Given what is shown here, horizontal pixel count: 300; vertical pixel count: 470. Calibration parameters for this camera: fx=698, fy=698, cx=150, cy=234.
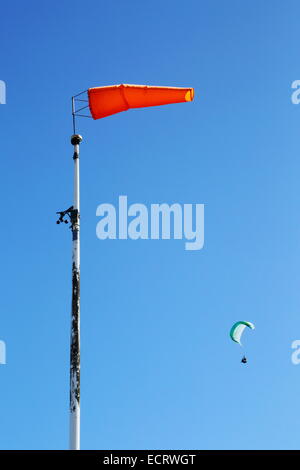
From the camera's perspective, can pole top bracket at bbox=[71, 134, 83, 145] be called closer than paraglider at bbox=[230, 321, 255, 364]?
Yes

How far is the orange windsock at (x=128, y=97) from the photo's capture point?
20875 millimetres

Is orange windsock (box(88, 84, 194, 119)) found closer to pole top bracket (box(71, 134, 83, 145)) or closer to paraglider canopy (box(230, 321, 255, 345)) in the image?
pole top bracket (box(71, 134, 83, 145))

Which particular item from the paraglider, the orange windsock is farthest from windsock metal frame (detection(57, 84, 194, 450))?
the paraglider

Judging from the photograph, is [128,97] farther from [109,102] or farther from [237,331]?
[237,331]

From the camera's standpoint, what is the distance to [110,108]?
2111 centimetres

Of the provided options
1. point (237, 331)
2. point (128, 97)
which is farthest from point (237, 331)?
point (128, 97)

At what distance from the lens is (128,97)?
68.6ft

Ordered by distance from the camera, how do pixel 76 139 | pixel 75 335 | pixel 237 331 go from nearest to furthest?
pixel 75 335 < pixel 76 139 < pixel 237 331

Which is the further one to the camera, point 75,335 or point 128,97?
point 128,97

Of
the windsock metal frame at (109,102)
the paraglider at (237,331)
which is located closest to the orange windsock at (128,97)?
the windsock metal frame at (109,102)

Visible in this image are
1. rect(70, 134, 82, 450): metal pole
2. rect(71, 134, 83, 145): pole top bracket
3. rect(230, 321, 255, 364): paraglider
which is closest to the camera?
rect(70, 134, 82, 450): metal pole

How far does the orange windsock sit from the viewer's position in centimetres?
2088
